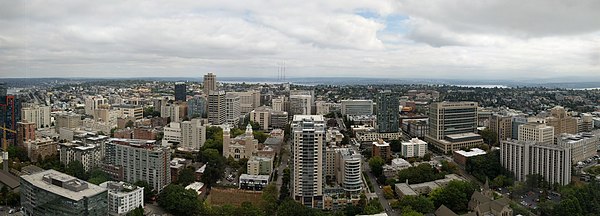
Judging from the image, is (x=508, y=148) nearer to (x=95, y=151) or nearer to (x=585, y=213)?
(x=585, y=213)

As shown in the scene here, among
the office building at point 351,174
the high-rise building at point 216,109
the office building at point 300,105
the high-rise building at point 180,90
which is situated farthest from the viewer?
the high-rise building at point 180,90

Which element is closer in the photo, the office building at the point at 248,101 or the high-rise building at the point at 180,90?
the office building at the point at 248,101

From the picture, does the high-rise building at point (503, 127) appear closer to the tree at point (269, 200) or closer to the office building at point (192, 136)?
the tree at point (269, 200)

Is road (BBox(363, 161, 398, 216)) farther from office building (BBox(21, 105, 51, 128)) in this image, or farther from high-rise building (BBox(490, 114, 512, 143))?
office building (BBox(21, 105, 51, 128))

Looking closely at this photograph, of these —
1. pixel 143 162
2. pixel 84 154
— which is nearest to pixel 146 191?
pixel 143 162

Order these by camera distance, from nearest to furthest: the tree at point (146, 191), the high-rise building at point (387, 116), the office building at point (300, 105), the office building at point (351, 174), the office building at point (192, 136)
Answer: the tree at point (146, 191) < the office building at point (351, 174) < the office building at point (192, 136) < the high-rise building at point (387, 116) < the office building at point (300, 105)

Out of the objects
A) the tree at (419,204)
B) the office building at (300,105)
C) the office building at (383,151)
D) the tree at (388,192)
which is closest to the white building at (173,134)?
the office building at (383,151)
